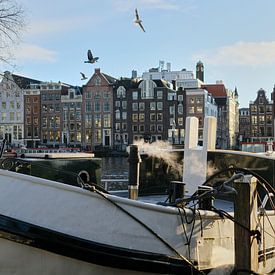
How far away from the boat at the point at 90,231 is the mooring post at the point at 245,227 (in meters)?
0.21

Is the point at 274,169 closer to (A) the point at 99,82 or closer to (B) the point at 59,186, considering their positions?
(B) the point at 59,186

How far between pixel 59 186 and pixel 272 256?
3.19 m

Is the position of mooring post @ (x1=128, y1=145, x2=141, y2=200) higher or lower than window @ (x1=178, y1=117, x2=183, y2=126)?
lower

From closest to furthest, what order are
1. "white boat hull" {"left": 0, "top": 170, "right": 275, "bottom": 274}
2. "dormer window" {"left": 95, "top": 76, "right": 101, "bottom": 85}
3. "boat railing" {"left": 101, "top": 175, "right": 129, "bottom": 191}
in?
"white boat hull" {"left": 0, "top": 170, "right": 275, "bottom": 274}, "boat railing" {"left": 101, "top": 175, "right": 129, "bottom": 191}, "dormer window" {"left": 95, "top": 76, "right": 101, "bottom": 85}

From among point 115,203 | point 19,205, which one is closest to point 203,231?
point 115,203

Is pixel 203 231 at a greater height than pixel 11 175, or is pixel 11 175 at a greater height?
pixel 11 175

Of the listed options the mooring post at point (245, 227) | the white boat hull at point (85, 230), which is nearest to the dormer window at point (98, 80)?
the mooring post at point (245, 227)

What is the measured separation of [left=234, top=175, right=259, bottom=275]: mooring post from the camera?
4.70 meters

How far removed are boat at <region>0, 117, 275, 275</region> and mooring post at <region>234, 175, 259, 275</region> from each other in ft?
0.69

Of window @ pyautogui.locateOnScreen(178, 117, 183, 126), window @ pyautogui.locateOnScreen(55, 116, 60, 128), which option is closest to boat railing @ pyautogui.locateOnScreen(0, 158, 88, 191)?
window @ pyautogui.locateOnScreen(178, 117, 183, 126)

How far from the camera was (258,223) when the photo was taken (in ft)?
16.7

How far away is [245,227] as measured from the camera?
4.73 metres

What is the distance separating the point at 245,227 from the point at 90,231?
1720 mm

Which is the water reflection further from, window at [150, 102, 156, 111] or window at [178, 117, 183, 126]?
window at [150, 102, 156, 111]
